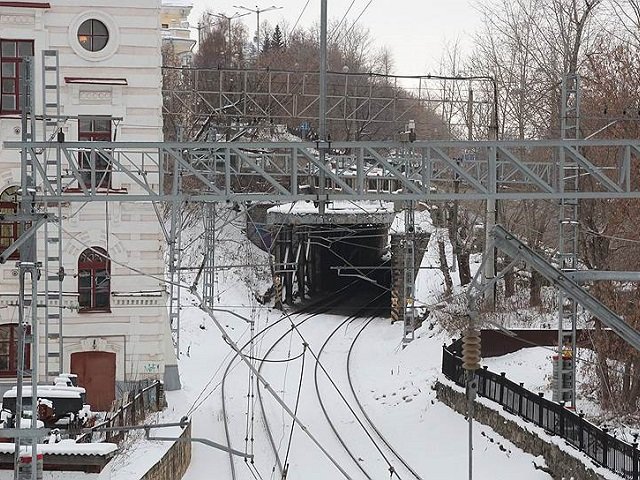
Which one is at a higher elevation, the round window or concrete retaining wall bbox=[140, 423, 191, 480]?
the round window

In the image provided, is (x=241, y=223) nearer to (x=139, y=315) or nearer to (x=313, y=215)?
(x=313, y=215)

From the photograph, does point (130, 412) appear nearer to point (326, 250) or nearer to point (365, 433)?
point (365, 433)

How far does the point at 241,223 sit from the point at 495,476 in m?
29.2

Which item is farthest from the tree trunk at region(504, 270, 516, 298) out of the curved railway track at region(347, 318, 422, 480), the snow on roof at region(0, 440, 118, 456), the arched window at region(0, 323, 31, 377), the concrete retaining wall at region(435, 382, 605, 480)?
the snow on roof at region(0, 440, 118, 456)

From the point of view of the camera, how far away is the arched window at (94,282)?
24.1 meters

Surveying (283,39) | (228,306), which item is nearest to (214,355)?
(228,306)

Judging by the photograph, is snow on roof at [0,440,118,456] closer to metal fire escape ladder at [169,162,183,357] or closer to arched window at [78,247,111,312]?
metal fire escape ladder at [169,162,183,357]

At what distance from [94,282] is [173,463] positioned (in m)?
6.13

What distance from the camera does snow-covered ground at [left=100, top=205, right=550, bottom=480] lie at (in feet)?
68.1

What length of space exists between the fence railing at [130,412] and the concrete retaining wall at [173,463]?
0.84 meters

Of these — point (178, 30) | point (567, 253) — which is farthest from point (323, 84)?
point (178, 30)

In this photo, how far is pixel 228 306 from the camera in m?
36.5

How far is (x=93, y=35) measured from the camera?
938 inches

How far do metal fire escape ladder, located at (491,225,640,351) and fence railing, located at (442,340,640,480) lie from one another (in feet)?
13.3
